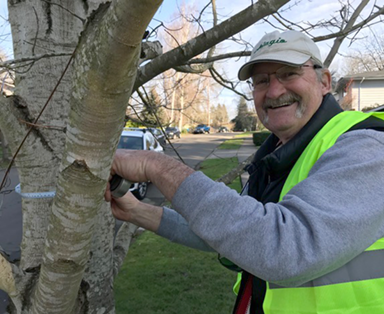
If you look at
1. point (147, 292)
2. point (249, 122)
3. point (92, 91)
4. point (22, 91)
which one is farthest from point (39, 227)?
point (249, 122)

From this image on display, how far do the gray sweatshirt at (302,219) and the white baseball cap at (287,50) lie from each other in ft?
1.99

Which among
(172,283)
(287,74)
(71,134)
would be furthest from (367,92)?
(71,134)

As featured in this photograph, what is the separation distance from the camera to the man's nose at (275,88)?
1614 millimetres

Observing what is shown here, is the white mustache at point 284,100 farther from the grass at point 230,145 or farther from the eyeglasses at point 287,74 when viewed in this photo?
the grass at point 230,145

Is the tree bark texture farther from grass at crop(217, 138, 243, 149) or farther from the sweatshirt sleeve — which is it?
grass at crop(217, 138, 243, 149)

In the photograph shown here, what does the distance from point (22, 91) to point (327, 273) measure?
1609mm

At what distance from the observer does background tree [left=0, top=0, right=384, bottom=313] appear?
888mm

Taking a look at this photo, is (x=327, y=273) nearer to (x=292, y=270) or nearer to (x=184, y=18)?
(x=292, y=270)

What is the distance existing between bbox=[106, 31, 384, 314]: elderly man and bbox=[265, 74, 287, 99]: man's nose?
0.43 feet

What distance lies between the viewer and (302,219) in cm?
95

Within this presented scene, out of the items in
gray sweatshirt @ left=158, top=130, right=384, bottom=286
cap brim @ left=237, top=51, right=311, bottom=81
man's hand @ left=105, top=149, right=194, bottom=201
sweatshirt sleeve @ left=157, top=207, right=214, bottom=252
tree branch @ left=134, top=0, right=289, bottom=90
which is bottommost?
sweatshirt sleeve @ left=157, top=207, right=214, bottom=252

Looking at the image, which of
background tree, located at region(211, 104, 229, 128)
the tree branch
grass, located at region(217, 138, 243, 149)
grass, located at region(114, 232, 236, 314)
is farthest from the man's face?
background tree, located at region(211, 104, 229, 128)

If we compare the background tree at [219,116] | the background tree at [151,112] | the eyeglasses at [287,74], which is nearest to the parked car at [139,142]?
the background tree at [151,112]

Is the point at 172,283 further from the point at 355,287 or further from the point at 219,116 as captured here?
the point at 219,116
